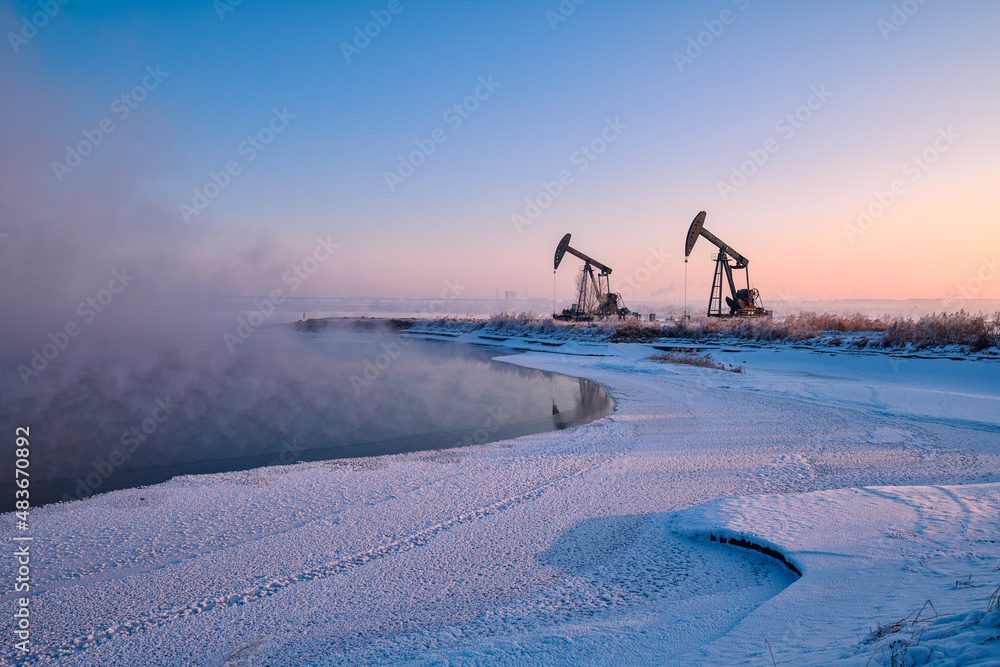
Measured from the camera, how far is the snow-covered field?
9.46 ft

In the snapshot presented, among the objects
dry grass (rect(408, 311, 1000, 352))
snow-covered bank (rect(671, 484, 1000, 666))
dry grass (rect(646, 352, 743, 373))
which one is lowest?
snow-covered bank (rect(671, 484, 1000, 666))

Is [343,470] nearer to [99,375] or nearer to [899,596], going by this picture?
[899,596]

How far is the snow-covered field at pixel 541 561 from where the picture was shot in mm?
2883

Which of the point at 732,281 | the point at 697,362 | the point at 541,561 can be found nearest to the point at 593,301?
the point at 732,281

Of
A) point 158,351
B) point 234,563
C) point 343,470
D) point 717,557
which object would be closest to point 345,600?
point 234,563

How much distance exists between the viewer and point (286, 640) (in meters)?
3.13

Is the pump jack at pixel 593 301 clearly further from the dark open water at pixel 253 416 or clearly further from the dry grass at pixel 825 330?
the dark open water at pixel 253 416

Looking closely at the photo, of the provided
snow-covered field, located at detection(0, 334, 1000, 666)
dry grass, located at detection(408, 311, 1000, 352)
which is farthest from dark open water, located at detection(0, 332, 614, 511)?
dry grass, located at detection(408, 311, 1000, 352)

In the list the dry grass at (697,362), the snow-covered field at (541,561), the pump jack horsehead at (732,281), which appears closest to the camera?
the snow-covered field at (541,561)

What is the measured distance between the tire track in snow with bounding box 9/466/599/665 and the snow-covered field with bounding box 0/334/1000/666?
0.7 inches

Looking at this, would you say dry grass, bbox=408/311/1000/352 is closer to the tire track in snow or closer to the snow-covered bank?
the snow-covered bank

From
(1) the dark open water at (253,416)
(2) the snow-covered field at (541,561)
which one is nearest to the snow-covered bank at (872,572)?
(2) the snow-covered field at (541,561)

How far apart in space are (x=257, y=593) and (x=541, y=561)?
2136 mm

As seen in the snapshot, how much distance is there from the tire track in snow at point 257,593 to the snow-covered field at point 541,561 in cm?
2
